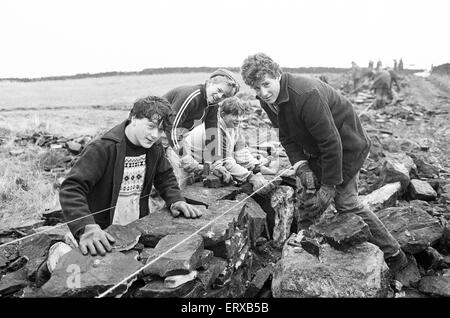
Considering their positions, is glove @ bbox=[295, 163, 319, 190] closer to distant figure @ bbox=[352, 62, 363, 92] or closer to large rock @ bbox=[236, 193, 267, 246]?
large rock @ bbox=[236, 193, 267, 246]

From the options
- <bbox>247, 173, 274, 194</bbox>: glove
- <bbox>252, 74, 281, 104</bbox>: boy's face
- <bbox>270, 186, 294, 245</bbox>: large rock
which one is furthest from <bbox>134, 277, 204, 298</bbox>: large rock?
<bbox>270, 186, 294, 245</bbox>: large rock

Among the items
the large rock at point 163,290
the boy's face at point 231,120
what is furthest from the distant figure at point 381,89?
the large rock at point 163,290

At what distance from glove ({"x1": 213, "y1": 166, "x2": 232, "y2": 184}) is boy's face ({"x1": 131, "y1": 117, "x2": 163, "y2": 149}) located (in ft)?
5.35

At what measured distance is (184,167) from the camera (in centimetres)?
488

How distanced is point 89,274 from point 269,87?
2.28 metres

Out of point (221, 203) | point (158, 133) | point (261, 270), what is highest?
point (158, 133)

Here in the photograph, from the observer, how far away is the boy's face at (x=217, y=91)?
4.93 m

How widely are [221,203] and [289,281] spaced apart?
127 centimetres

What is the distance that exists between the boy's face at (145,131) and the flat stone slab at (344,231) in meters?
1.88

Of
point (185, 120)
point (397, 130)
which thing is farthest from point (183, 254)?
point (397, 130)

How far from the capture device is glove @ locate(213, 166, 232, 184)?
4.92m

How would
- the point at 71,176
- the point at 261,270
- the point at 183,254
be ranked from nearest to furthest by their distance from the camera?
the point at 183,254
the point at 71,176
the point at 261,270

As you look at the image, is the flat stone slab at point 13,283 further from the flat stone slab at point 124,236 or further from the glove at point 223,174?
the glove at point 223,174

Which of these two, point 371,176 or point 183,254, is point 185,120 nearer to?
point 183,254
